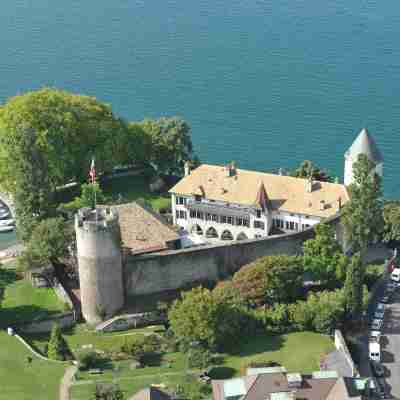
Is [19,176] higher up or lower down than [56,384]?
higher up

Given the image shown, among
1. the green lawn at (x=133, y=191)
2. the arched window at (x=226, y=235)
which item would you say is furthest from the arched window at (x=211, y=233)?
the green lawn at (x=133, y=191)

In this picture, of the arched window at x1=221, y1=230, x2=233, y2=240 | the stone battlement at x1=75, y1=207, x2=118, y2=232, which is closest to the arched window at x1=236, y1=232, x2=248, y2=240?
the arched window at x1=221, y1=230, x2=233, y2=240

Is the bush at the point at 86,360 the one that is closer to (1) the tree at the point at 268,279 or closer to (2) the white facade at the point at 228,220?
(1) the tree at the point at 268,279

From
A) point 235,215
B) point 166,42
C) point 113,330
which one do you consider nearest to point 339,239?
point 235,215

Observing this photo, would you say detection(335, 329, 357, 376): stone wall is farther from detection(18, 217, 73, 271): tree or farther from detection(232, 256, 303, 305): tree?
detection(18, 217, 73, 271): tree

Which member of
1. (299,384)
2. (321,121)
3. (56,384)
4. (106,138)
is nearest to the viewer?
(299,384)

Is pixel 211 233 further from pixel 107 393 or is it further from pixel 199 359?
pixel 107 393

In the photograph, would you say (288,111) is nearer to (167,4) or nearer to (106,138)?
(106,138)

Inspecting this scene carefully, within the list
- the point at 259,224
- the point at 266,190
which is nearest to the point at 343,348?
the point at 259,224
